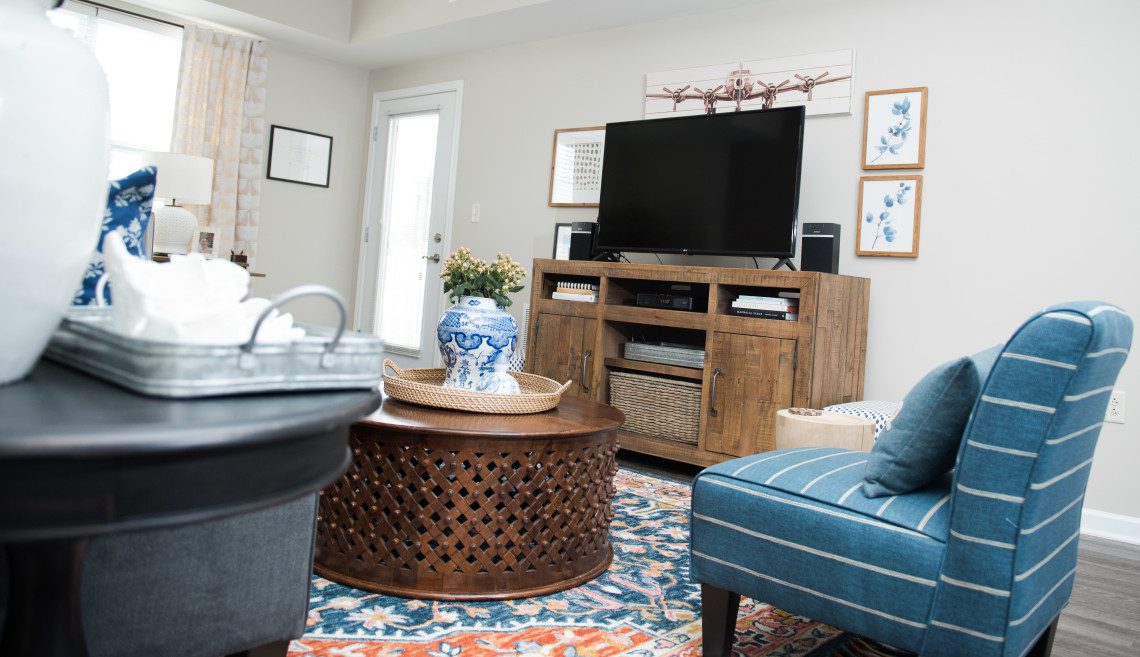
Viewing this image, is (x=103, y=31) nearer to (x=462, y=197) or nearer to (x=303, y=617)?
(x=462, y=197)

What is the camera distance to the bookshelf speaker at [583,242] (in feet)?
14.0

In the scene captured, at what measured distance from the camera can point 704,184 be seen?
3838 millimetres

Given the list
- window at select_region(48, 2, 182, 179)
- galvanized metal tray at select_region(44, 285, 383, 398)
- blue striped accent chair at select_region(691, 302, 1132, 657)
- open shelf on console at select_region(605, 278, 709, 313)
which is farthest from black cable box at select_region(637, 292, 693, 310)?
window at select_region(48, 2, 182, 179)

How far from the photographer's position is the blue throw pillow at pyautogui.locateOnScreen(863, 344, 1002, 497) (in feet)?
4.38

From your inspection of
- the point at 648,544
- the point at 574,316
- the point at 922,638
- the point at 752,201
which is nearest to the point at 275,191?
the point at 574,316

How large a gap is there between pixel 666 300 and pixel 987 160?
4.78 ft

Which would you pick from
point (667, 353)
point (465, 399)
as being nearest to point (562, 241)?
point (667, 353)

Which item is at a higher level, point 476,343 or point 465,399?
point 476,343

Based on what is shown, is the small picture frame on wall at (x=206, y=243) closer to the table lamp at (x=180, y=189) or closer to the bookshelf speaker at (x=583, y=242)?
the table lamp at (x=180, y=189)

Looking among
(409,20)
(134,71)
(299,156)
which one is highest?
(409,20)

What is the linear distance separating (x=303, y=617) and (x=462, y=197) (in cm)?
447

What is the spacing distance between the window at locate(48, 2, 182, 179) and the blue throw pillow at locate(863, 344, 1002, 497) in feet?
16.7

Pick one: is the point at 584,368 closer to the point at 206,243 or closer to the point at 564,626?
the point at 564,626

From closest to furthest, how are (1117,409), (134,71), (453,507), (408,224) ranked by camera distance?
(453,507) → (1117,409) → (134,71) → (408,224)
